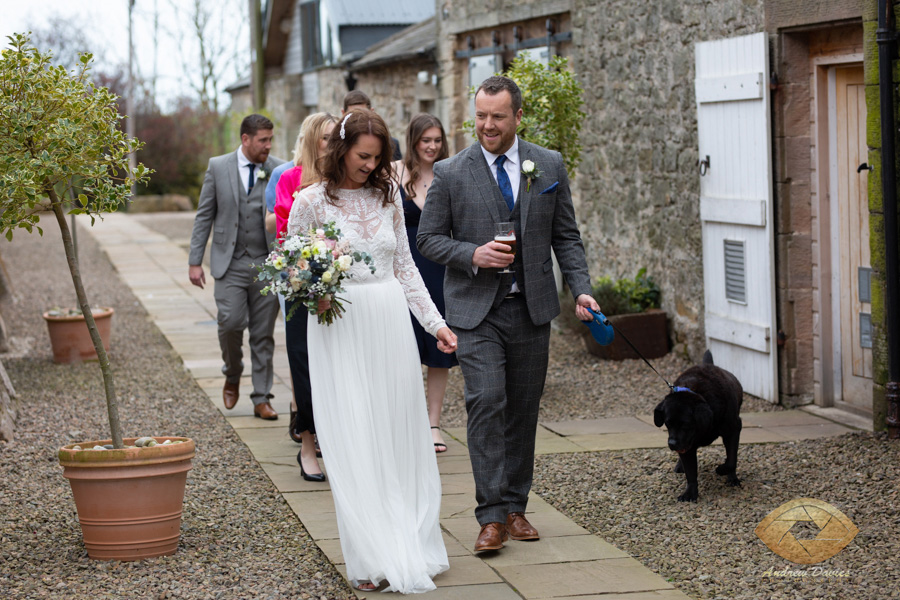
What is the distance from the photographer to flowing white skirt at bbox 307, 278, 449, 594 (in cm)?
405

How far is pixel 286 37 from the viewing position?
26.2 meters

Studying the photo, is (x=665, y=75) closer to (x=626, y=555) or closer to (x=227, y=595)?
(x=626, y=555)

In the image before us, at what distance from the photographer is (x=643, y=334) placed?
9180mm

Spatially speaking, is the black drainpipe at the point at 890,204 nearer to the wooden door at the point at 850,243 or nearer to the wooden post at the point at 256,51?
the wooden door at the point at 850,243

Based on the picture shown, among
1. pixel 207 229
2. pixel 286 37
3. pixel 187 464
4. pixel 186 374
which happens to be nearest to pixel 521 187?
pixel 187 464

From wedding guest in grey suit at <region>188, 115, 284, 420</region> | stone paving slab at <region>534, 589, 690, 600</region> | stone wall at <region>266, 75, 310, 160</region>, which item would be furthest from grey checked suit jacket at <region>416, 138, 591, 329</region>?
stone wall at <region>266, 75, 310, 160</region>

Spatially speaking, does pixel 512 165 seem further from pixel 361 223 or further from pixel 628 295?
pixel 628 295

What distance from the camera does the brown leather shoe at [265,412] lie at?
7.42 m

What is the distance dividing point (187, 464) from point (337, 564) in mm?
741

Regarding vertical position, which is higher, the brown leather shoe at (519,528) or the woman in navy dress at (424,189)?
the woman in navy dress at (424,189)

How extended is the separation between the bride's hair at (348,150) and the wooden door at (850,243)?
3.70 meters

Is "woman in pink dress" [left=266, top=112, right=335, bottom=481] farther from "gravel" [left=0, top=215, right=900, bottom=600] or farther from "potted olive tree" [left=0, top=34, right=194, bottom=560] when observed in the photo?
"potted olive tree" [left=0, top=34, right=194, bottom=560]

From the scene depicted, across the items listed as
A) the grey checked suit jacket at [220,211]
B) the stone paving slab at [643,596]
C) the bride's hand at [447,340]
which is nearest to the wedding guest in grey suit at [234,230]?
the grey checked suit jacket at [220,211]

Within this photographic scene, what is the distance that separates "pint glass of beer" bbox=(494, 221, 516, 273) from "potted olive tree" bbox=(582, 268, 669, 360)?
486 cm
